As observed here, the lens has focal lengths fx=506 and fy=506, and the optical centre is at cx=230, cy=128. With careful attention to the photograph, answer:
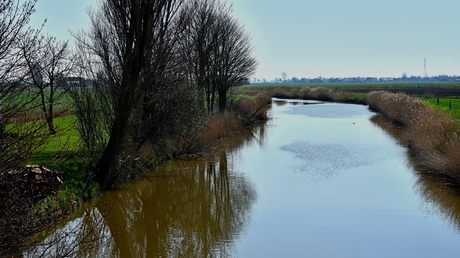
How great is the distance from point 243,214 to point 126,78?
4.62m

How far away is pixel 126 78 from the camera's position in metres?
13.1

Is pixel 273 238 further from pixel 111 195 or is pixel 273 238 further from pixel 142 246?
pixel 111 195

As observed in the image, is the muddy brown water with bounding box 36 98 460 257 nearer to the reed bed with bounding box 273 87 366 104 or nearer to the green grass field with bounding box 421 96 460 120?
the green grass field with bounding box 421 96 460 120

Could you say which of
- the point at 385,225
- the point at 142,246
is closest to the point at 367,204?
the point at 385,225

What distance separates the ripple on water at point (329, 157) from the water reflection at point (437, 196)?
208cm

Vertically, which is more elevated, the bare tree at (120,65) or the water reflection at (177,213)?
the bare tree at (120,65)

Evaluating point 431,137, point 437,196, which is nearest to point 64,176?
point 437,196

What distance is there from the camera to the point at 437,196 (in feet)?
43.5

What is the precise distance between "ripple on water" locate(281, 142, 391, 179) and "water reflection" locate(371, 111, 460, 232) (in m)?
2.08

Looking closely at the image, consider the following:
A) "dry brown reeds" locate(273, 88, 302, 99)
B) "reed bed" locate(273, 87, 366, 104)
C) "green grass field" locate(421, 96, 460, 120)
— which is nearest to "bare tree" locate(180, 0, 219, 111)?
"green grass field" locate(421, 96, 460, 120)

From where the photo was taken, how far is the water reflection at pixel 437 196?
11.8m

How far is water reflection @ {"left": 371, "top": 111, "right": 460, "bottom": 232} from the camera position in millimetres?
11795

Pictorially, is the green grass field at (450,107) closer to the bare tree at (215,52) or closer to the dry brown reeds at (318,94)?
the bare tree at (215,52)

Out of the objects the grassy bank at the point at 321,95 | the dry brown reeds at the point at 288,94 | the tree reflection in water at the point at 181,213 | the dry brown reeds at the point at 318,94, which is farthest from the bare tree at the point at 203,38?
the dry brown reeds at the point at 288,94
